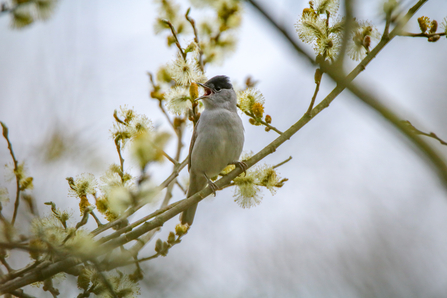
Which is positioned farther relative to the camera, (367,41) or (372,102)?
(367,41)

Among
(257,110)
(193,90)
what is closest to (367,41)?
(257,110)

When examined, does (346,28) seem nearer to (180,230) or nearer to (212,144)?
(180,230)

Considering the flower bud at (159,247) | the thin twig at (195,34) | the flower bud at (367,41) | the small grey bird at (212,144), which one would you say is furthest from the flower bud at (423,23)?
the flower bud at (159,247)

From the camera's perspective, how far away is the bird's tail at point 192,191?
519 cm

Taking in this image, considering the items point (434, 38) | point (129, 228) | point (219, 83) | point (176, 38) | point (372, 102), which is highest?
point (219, 83)

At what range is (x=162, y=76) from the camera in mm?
4023

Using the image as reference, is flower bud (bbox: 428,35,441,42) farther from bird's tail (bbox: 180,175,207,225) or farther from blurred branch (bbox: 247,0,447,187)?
bird's tail (bbox: 180,175,207,225)

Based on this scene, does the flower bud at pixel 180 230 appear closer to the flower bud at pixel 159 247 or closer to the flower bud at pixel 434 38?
the flower bud at pixel 159 247

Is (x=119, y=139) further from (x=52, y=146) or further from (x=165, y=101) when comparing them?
(x=52, y=146)

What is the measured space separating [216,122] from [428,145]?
12.6ft

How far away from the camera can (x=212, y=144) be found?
5.11 metres

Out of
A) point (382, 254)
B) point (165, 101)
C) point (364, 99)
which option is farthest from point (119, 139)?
point (382, 254)

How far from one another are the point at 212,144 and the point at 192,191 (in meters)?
0.78

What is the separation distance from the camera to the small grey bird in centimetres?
507
